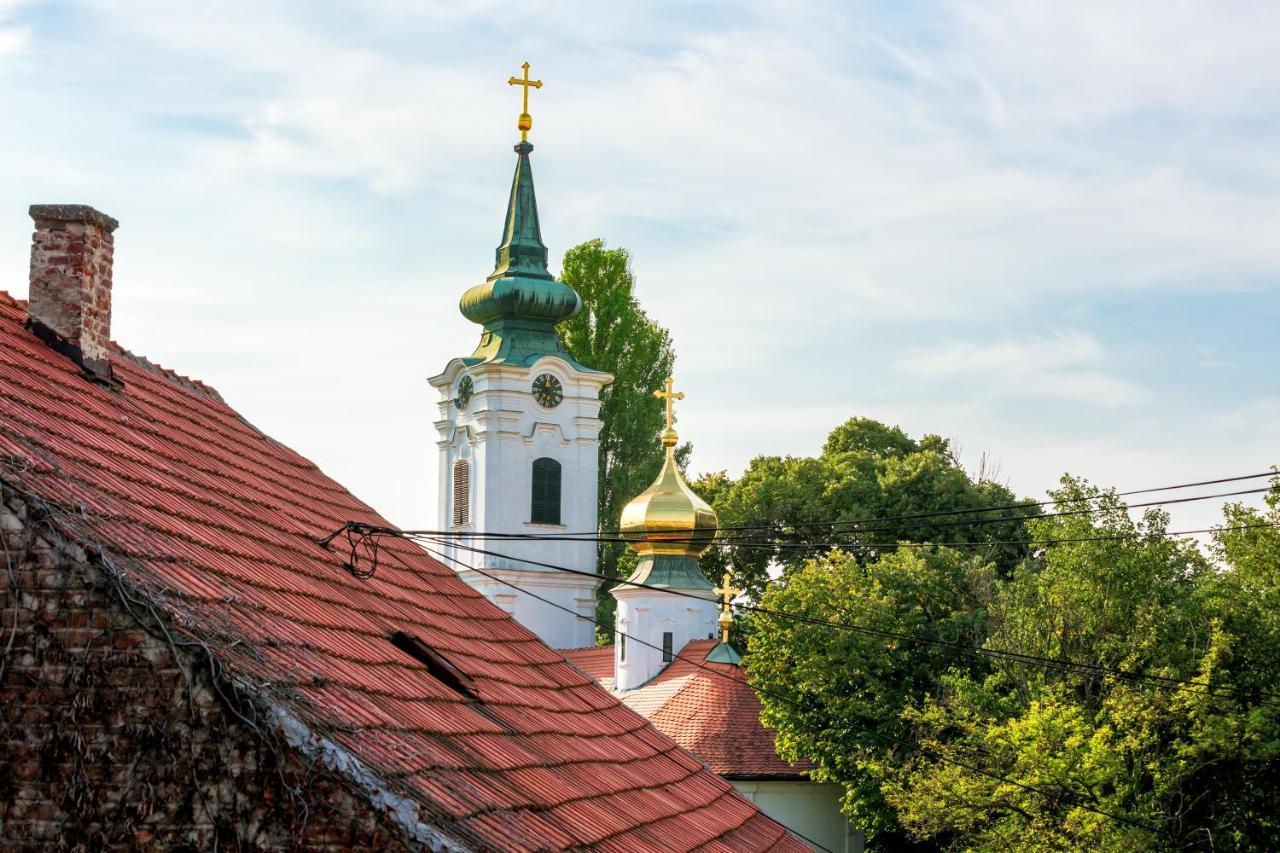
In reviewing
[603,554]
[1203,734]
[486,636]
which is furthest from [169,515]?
[603,554]

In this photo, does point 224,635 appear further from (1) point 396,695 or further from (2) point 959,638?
(2) point 959,638

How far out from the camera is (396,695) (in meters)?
8.01

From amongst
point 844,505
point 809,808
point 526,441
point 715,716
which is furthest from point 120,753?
point 844,505

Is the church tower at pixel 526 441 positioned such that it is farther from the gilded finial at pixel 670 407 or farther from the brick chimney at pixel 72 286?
the brick chimney at pixel 72 286

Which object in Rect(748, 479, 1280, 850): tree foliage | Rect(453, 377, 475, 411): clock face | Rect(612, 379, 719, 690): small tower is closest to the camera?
Rect(748, 479, 1280, 850): tree foliage

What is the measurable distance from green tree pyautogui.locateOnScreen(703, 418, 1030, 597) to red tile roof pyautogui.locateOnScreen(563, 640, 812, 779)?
255 inches

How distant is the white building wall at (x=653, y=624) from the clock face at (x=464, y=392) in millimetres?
8309

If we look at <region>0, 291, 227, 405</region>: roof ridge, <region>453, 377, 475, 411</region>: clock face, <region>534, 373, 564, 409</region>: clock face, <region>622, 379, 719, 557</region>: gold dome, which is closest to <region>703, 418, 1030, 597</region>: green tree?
<region>622, 379, 719, 557</region>: gold dome

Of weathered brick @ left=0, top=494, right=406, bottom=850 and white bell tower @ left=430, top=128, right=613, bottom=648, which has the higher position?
white bell tower @ left=430, top=128, right=613, bottom=648

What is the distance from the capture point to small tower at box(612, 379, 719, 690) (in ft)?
162

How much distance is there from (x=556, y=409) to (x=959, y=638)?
60.8 feet

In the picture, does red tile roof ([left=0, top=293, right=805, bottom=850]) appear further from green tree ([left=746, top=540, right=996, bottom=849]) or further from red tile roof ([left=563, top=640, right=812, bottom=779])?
red tile roof ([left=563, top=640, right=812, bottom=779])

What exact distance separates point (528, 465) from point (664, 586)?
6273 millimetres

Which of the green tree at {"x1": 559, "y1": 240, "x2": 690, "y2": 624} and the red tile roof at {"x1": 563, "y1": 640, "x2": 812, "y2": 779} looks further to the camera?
the green tree at {"x1": 559, "y1": 240, "x2": 690, "y2": 624}
